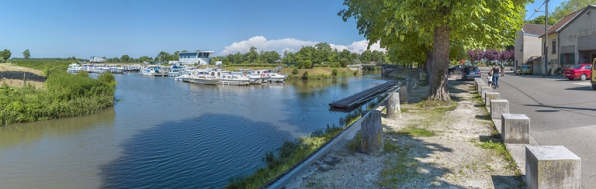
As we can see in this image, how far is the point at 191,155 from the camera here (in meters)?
12.1

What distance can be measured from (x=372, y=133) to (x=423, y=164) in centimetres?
107

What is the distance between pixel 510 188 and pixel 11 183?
38.5 ft

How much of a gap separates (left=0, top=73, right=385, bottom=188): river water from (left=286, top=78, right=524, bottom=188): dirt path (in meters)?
4.22

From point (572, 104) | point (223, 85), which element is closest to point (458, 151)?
point (572, 104)

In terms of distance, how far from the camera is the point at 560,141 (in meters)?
7.54

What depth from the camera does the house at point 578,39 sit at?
3271 cm

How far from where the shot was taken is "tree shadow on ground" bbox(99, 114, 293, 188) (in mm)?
9883

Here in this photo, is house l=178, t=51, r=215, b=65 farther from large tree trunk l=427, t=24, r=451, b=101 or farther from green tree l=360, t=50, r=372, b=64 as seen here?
large tree trunk l=427, t=24, r=451, b=101

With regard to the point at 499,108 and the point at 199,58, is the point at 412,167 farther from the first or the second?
the point at 199,58

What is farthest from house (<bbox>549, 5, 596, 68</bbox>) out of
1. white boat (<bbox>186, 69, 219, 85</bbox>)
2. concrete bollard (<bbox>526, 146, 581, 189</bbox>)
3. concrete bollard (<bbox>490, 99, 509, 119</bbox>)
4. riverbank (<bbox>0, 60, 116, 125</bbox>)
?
white boat (<bbox>186, 69, 219, 85</bbox>)

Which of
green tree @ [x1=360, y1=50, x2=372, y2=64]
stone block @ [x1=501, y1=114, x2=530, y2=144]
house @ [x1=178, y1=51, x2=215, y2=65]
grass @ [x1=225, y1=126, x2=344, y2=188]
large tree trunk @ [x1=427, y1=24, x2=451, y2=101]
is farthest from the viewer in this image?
green tree @ [x1=360, y1=50, x2=372, y2=64]

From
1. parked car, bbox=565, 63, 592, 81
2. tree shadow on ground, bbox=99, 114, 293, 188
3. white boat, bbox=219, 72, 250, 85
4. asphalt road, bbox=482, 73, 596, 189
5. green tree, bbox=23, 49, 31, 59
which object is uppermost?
green tree, bbox=23, 49, 31, 59

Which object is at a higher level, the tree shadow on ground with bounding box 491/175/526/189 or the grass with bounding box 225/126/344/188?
the tree shadow on ground with bounding box 491/175/526/189

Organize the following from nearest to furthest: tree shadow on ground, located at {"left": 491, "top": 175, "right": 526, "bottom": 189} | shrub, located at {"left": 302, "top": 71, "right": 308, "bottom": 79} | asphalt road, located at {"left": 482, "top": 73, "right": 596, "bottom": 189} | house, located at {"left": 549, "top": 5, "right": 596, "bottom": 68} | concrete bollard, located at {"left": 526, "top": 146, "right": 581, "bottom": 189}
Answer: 1. concrete bollard, located at {"left": 526, "top": 146, "right": 581, "bottom": 189}
2. tree shadow on ground, located at {"left": 491, "top": 175, "right": 526, "bottom": 189}
3. asphalt road, located at {"left": 482, "top": 73, "right": 596, "bottom": 189}
4. house, located at {"left": 549, "top": 5, "right": 596, "bottom": 68}
5. shrub, located at {"left": 302, "top": 71, "right": 308, "bottom": 79}
